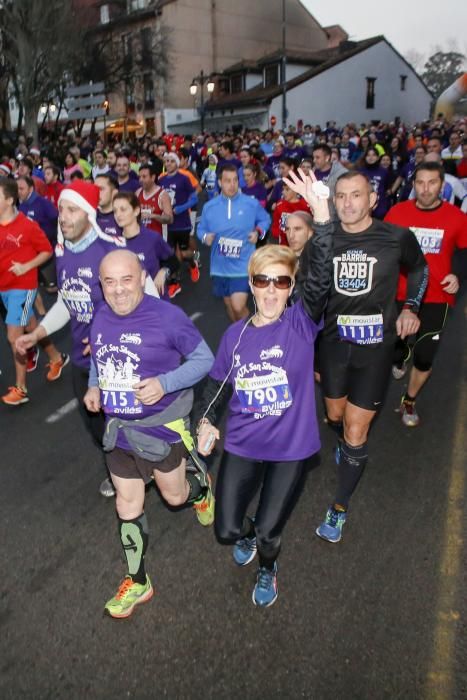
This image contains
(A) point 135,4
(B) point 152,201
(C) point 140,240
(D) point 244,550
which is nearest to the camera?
(D) point 244,550

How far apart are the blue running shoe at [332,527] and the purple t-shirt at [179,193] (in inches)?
299

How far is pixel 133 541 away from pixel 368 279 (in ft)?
7.02

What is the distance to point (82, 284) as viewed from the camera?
3.96 metres

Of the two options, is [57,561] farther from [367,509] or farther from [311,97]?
[311,97]

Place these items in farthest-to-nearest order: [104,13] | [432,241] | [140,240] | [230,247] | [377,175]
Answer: [104,13] → [377,175] → [230,247] → [140,240] → [432,241]

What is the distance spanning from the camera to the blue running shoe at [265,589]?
3.15m

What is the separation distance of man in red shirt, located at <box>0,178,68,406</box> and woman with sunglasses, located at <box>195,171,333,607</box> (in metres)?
3.35

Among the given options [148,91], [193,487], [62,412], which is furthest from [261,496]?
[148,91]

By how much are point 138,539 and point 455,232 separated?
351 centimetres

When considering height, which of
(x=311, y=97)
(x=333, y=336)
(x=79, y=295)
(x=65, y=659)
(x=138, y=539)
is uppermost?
(x=311, y=97)

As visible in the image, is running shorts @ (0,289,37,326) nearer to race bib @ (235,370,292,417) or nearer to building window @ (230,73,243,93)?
race bib @ (235,370,292,417)

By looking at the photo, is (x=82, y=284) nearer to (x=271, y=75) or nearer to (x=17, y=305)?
(x=17, y=305)

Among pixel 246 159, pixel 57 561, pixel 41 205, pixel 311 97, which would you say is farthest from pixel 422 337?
pixel 311 97

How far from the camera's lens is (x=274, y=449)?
294cm
